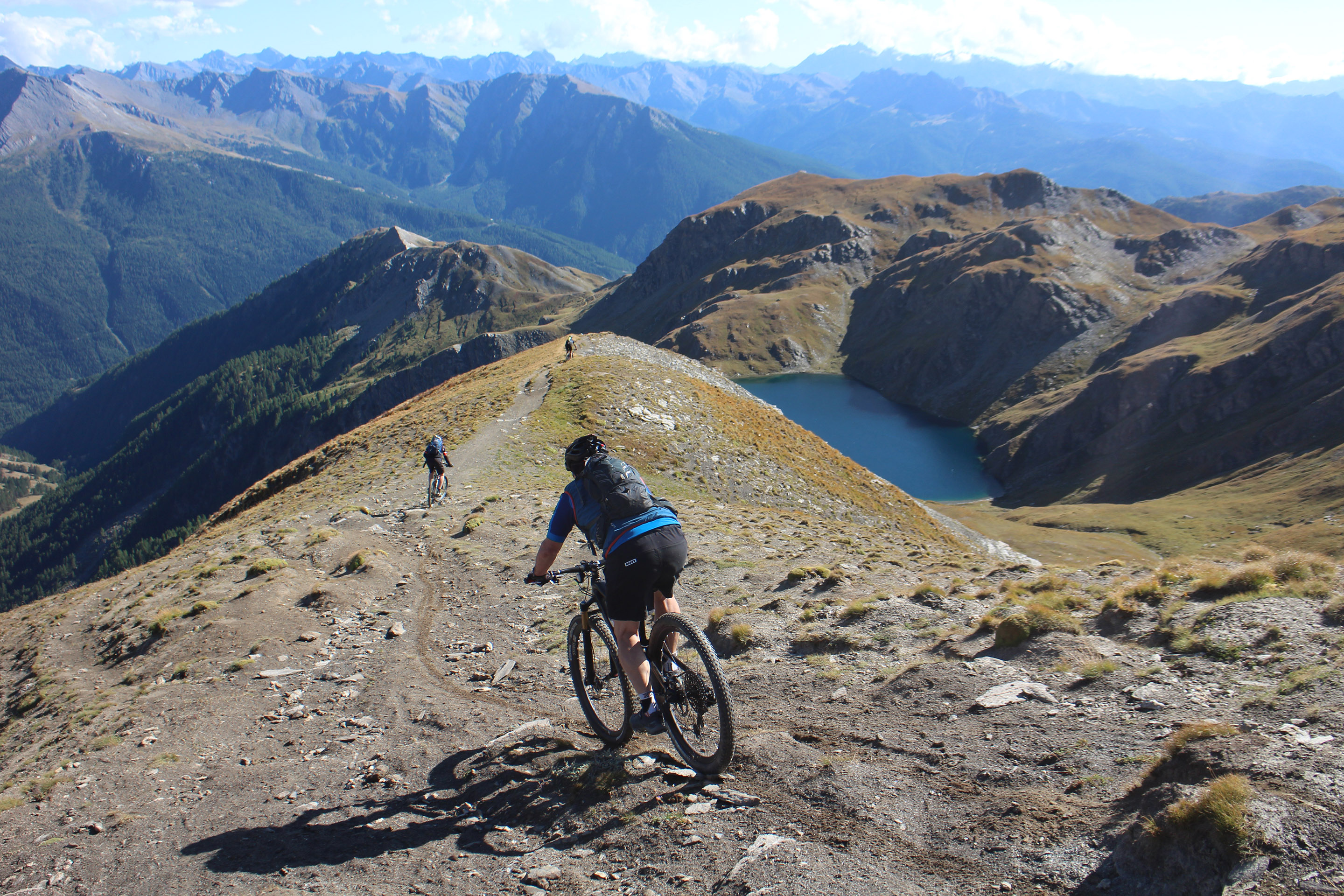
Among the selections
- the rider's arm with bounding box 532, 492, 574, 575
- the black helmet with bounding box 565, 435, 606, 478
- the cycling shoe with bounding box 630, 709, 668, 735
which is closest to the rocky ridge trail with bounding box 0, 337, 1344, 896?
the cycling shoe with bounding box 630, 709, 668, 735

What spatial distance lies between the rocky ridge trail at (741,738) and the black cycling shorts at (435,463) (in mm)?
6761

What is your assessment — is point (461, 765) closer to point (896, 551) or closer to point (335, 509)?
point (896, 551)

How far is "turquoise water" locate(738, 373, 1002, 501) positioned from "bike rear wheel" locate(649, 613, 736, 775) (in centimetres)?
10675

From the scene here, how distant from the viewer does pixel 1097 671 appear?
800 cm

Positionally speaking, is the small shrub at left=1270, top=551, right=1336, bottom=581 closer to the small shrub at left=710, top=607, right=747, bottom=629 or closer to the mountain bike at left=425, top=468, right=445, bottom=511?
the small shrub at left=710, top=607, right=747, bottom=629

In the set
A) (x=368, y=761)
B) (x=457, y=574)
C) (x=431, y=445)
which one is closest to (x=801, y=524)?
(x=457, y=574)

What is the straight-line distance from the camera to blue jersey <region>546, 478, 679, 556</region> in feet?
24.0

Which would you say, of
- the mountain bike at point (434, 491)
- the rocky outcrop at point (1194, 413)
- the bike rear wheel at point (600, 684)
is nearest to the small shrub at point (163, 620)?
the mountain bike at point (434, 491)

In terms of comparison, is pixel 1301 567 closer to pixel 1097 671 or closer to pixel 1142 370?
pixel 1097 671

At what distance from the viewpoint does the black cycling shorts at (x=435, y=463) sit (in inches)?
973

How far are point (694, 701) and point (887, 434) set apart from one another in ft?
496

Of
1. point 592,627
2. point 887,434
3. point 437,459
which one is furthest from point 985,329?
point 592,627

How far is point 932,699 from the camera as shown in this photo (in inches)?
325

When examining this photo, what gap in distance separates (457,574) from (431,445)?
8048 millimetres
